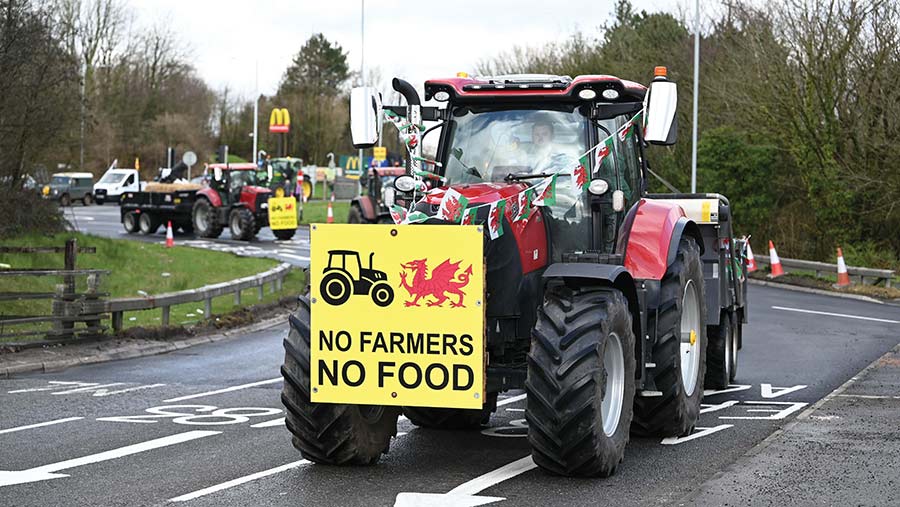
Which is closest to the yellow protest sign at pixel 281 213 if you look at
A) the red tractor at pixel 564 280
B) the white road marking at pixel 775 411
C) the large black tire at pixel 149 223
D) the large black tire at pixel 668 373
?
the large black tire at pixel 149 223

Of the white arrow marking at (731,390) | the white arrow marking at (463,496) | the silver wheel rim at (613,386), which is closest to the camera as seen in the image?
the white arrow marking at (463,496)

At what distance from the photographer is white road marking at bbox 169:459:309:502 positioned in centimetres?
826

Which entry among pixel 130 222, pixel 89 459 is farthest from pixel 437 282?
pixel 130 222

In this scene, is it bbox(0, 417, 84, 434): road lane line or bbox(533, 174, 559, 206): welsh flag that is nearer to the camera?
bbox(533, 174, 559, 206): welsh flag

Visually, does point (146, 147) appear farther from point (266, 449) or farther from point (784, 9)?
point (266, 449)

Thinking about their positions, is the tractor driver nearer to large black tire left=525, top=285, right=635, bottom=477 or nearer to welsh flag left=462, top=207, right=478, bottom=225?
welsh flag left=462, top=207, right=478, bottom=225

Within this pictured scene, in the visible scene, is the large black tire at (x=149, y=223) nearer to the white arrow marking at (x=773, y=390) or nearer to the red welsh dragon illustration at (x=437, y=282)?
the white arrow marking at (x=773, y=390)

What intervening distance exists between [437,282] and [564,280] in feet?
3.10

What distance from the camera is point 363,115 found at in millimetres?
9820

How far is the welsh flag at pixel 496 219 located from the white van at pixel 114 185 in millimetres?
62331

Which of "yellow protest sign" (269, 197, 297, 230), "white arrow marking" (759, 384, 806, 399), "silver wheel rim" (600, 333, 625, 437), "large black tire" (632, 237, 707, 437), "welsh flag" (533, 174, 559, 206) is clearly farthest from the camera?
"yellow protest sign" (269, 197, 297, 230)

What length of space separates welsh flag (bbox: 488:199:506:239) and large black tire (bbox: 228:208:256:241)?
32308 mm

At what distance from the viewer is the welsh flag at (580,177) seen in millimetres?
10086

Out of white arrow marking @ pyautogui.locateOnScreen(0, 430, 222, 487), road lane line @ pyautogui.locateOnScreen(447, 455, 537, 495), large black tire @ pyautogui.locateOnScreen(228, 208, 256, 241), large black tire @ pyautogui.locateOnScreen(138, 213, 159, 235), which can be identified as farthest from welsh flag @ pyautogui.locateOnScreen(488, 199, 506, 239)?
large black tire @ pyautogui.locateOnScreen(138, 213, 159, 235)
